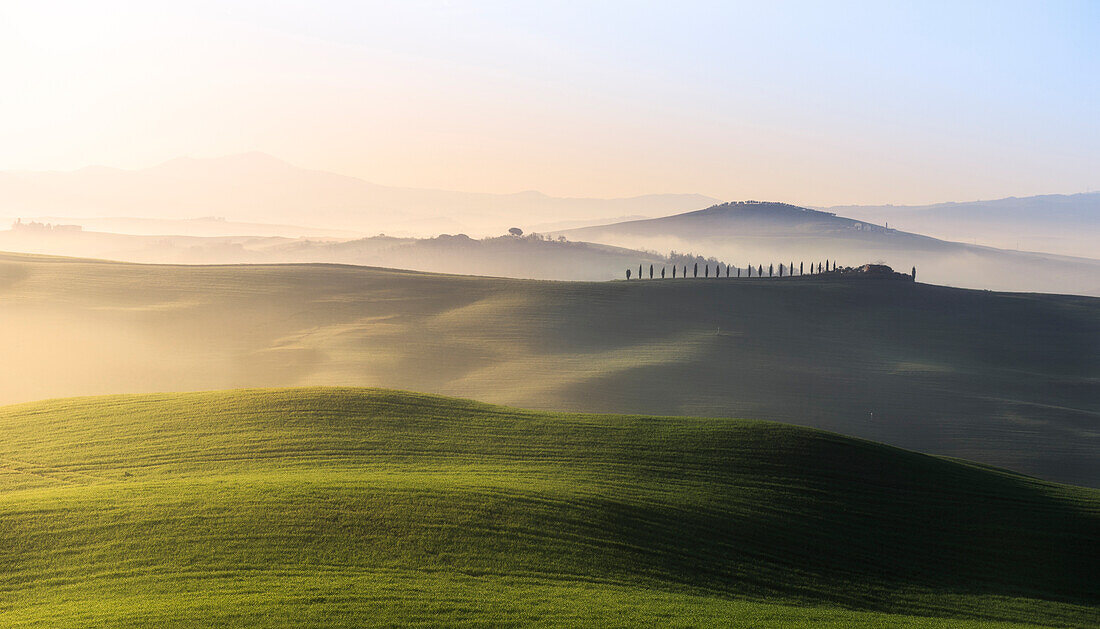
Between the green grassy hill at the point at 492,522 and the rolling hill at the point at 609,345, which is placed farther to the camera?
the rolling hill at the point at 609,345

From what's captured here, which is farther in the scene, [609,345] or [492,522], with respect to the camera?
[609,345]

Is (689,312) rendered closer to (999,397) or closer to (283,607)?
(999,397)

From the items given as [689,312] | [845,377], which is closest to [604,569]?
[845,377]

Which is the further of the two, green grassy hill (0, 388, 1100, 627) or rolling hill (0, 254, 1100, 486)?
rolling hill (0, 254, 1100, 486)

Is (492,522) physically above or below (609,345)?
above
